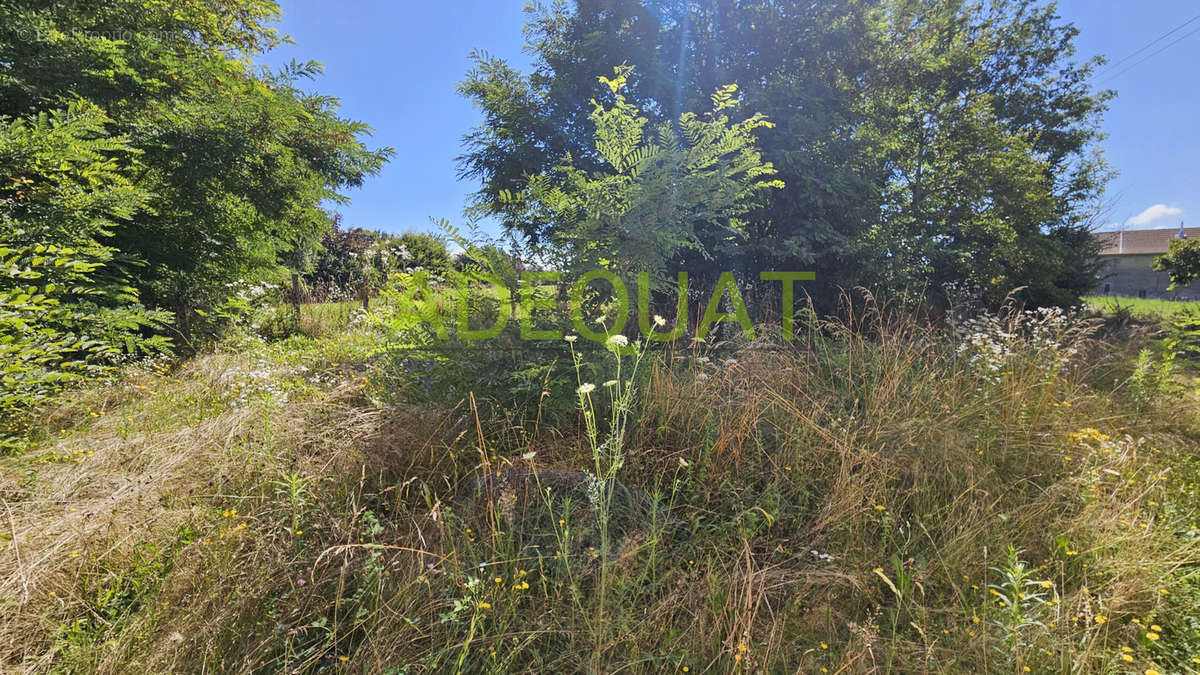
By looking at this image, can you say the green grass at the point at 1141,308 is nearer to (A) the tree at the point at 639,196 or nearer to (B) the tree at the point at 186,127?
(A) the tree at the point at 639,196

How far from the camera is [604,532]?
1289 millimetres

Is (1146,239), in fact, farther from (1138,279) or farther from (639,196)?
(639,196)

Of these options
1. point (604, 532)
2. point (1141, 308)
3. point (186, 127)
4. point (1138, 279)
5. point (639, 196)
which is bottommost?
point (604, 532)

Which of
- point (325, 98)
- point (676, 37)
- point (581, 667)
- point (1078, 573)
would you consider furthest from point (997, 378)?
point (325, 98)

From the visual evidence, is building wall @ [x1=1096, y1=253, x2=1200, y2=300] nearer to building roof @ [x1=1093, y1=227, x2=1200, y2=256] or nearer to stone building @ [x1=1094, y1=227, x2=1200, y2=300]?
stone building @ [x1=1094, y1=227, x2=1200, y2=300]

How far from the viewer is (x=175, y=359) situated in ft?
13.2

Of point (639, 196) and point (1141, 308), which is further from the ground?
point (639, 196)

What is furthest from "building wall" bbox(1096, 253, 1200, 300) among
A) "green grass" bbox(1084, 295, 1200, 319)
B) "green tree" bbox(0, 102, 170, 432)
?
"green tree" bbox(0, 102, 170, 432)

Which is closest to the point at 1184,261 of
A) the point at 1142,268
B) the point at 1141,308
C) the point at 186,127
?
the point at 1141,308

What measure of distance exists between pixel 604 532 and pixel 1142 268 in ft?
131

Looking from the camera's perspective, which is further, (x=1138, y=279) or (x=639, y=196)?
(x=1138, y=279)

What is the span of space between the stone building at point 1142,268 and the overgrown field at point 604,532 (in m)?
24.8

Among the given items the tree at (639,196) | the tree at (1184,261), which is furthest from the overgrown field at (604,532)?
the tree at (1184,261)

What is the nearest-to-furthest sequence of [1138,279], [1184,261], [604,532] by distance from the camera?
[604,532] < [1184,261] < [1138,279]
